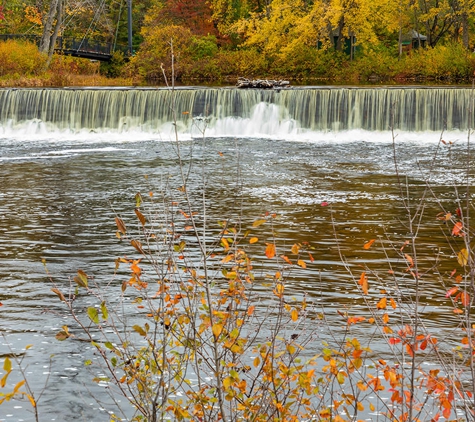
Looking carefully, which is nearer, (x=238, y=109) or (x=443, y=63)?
(x=238, y=109)

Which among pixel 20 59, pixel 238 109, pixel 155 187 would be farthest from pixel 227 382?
pixel 20 59

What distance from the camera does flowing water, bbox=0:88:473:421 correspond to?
9.00 m

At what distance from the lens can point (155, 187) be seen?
700 inches

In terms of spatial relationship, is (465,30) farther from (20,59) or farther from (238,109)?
(238,109)

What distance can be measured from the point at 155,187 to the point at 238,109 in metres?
11.6

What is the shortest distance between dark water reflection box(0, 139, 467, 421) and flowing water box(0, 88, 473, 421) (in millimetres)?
28

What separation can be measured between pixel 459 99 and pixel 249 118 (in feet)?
21.2

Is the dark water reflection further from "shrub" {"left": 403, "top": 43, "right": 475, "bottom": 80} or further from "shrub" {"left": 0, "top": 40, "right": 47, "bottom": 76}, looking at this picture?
"shrub" {"left": 403, "top": 43, "right": 475, "bottom": 80}

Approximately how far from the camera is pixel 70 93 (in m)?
29.4

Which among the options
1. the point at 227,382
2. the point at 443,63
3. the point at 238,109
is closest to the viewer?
the point at 227,382

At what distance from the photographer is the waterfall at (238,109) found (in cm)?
2770

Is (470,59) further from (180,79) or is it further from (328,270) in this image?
(328,270)

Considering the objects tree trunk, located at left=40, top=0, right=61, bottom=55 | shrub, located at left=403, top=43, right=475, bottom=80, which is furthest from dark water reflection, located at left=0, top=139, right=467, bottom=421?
shrub, located at left=403, top=43, right=475, bottom=80

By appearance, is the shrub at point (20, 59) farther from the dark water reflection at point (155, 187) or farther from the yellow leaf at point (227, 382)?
the yellow leaf at point (227, 382)
